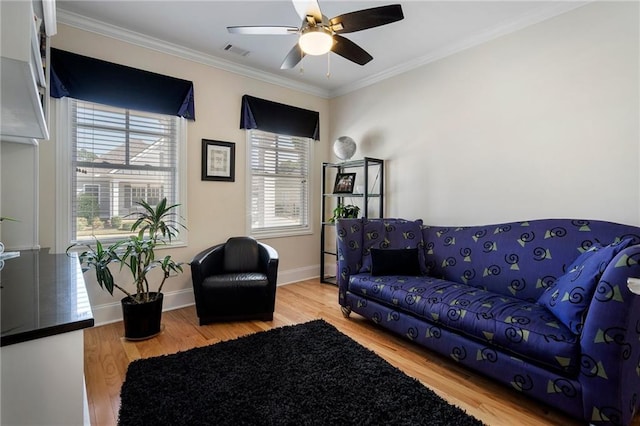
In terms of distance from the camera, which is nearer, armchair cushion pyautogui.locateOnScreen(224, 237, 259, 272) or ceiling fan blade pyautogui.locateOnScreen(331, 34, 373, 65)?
ceiling fan blade pyautogui.locateOnScreen(331, 34, 373, 65)

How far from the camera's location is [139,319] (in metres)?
2.59

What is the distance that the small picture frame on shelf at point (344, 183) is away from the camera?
165 inches

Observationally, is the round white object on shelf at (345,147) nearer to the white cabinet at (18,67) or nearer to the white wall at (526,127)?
the white wall at (526,127)

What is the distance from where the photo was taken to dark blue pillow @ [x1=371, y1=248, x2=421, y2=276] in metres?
2.94

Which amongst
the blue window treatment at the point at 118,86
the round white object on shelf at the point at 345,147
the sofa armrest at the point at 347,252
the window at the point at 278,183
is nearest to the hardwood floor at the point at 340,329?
the sofa armrest at the point at 347,252

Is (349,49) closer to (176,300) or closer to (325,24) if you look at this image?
(325,24)

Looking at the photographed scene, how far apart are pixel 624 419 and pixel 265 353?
209cm

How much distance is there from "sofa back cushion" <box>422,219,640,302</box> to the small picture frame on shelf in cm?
153

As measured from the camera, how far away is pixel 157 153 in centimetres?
334

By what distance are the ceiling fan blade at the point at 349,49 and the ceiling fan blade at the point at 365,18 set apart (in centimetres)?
16

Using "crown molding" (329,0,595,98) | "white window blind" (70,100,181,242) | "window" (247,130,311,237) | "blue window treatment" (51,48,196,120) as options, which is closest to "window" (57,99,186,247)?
"white window blind" (70,100,181,242)

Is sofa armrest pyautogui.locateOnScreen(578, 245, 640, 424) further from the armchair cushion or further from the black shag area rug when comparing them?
the armchair cushion

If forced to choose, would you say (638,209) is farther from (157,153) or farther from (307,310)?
(157,153)

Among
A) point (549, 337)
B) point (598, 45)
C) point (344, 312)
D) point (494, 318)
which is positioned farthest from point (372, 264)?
point (598, 45)
